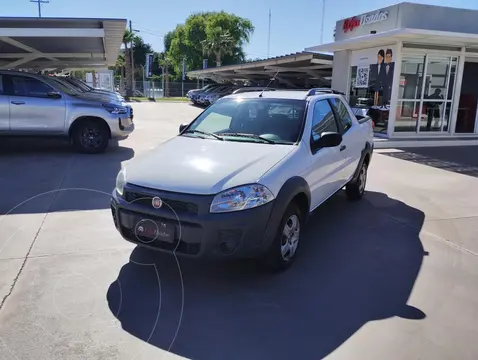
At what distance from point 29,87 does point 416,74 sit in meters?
11.2

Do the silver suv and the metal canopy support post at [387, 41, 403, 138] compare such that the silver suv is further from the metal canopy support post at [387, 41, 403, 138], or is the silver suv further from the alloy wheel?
the metal canopy support post at [387, 41, 403, 138]

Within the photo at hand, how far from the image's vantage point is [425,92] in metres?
13.5

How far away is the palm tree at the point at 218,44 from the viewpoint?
55938 mm

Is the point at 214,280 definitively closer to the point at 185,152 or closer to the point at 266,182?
the point at 266,182

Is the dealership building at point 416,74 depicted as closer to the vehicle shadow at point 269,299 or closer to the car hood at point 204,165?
the vehicle shadow at point 269,299

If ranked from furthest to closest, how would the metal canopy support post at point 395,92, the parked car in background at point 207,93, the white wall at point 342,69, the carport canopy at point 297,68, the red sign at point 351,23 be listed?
the parked car in background at point 207,93, the carport canopy at point 297,68, the red sign at point 351,23, the white wall at point 342,69, the metal canopy support post at point 395,92

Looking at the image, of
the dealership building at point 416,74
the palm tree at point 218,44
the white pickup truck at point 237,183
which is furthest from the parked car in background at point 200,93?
the white pickup truck at point 237,183

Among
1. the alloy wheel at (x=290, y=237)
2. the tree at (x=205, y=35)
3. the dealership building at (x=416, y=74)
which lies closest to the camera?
the alloy wheel at (x=290, y=237)

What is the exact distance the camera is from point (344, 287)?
3639mm

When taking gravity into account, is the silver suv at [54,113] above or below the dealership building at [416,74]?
below

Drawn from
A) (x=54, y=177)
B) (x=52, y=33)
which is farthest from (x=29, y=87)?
(x=54, y=177)

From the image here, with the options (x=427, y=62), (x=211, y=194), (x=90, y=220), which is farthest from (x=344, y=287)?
(x=427, y=62)

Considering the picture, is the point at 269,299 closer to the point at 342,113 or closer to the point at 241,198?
the point at 241,198

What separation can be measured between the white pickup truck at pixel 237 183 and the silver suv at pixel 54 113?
205 inches
